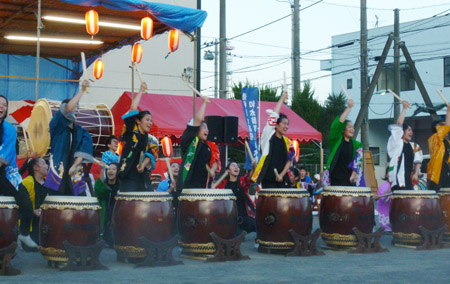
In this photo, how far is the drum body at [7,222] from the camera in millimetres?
4461

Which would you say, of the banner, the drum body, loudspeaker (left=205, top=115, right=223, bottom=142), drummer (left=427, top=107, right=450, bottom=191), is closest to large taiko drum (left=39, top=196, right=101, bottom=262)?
the drum body

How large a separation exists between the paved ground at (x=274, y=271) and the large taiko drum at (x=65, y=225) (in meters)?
0.17

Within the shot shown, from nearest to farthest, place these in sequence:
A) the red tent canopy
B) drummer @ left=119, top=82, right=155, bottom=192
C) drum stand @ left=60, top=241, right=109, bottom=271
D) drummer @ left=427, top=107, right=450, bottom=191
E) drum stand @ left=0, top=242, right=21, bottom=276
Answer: drum stand @ left=0, top=242, right=21, bottom=276 → drum stand @ left=60, top=241, right=109, bottom=271 → drummer @ left=119, top=82, right=155, bottom=192 → drummer @ left=427, top=107, right=450, bottom=191 → the red tent canopy

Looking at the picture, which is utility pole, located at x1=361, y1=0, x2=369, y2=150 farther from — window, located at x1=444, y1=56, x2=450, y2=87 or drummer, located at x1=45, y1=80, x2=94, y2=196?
drummer, located at x1=45, y1=80, x2=94, y2=196

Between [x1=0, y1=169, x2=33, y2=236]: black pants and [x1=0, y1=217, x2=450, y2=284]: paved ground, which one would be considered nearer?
[x1=0, y1=217, x2=450, y2=284]: paved ground

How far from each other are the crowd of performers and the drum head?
182mm

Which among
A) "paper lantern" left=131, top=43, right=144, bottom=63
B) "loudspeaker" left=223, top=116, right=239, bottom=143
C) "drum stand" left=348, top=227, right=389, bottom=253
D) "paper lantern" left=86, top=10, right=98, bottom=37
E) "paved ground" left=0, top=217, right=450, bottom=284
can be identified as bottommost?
"paved ground" left=0, top=217, right=450, bottom=284

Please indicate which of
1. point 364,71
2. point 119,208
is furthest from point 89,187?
point 364,71

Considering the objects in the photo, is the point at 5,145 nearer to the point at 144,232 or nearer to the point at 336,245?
the point at 144,232

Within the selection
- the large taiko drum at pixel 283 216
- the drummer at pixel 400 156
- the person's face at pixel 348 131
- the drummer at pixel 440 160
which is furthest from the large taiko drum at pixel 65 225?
the drummer at pixel 440 160

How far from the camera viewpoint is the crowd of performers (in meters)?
5.16

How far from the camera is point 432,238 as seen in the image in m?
6.20

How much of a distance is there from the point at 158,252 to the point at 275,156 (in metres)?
1.70

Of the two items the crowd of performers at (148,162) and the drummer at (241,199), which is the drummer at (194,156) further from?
the drummer at (241,199)
